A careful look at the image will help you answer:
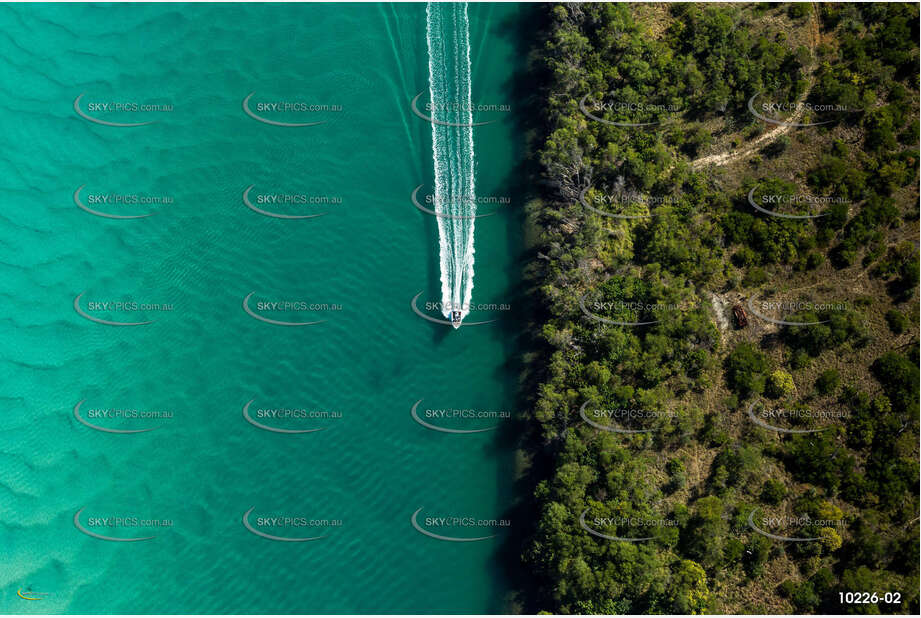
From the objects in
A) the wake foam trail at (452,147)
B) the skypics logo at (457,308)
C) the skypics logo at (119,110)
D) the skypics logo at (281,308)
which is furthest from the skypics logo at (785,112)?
A: the skypics logo at (119,110)

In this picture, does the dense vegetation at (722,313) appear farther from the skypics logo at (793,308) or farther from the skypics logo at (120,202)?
the skypics logo at (120,202)

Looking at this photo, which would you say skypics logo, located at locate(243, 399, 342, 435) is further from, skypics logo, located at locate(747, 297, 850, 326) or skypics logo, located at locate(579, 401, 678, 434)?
skypics logo, located at locate(747, 297, 850, 326)

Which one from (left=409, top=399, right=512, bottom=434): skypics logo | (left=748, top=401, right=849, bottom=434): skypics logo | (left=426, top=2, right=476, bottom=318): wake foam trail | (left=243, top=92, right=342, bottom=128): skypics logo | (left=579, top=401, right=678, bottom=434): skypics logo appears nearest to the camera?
(left=579, top=401, right=678, bottom=434): skypics logo

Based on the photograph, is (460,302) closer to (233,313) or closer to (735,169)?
(233,313)

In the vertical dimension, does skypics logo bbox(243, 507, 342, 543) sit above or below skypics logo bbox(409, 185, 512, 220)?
below

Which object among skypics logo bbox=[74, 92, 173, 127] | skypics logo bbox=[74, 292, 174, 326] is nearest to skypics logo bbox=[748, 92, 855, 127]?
skypics logo bbox=[74, 92, 173, 127]

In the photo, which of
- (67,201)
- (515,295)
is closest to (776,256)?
(515,295)

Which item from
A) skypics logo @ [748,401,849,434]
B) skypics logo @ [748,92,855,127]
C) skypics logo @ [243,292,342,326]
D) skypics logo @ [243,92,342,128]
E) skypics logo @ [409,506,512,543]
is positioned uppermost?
skypics logo @ [243,92,342,128]
